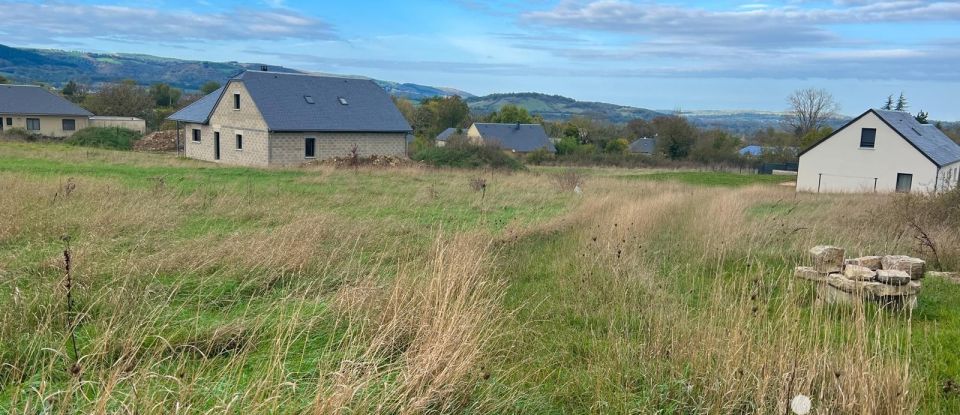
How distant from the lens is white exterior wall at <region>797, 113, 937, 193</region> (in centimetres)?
3209

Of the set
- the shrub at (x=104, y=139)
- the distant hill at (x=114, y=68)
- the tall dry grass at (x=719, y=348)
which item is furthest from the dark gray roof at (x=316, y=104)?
the distant hill at (x=114, y=68)

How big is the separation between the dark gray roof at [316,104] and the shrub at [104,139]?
715 cm

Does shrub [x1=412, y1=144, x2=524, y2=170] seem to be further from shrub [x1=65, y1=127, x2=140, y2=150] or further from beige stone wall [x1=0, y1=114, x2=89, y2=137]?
beige stone wall [x1=0, y1=114, x2=89, y2=137]

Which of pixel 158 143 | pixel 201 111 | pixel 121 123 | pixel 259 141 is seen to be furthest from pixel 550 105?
pixel 259 141

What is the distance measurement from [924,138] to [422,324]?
3874 centimetres

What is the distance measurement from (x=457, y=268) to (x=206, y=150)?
3192cm

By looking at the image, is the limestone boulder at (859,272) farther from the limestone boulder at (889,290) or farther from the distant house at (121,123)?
the distant house at (121,123)

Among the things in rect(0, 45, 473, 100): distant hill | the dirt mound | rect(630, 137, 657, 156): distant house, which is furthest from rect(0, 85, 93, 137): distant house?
rect(0, 45, 473, 100): distant hill

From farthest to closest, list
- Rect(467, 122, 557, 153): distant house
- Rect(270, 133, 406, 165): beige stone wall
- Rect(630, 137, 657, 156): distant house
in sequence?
Rect(630, 137, 657, 156): distant house
Rect(467, 122, 557, 153): distant house
Rect(270, 133, 406, 165): beige stone wall

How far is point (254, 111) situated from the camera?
29.9m

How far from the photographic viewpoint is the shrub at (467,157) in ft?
101

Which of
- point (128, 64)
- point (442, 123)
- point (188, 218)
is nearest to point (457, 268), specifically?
point (188, 218)

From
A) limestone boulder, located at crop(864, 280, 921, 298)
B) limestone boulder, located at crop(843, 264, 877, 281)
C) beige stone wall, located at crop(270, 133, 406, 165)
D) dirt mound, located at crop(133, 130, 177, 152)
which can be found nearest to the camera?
limestone boulder, located at crop(864, 280, 921, 298)

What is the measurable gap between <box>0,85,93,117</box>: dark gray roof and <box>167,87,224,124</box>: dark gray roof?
79.1 feet
